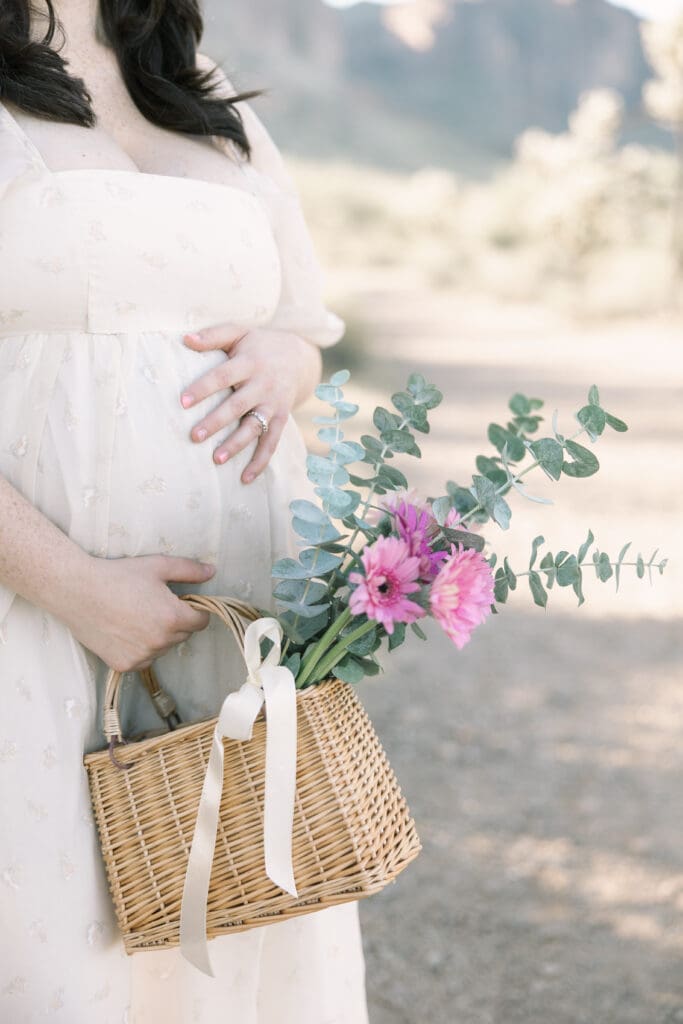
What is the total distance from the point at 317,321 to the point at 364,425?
6752 millimetres

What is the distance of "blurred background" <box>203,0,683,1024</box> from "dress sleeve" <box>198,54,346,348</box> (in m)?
0.18

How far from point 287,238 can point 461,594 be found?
0.81 m

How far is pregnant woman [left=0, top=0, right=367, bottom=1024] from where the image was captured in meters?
1.39

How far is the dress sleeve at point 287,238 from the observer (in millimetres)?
1789

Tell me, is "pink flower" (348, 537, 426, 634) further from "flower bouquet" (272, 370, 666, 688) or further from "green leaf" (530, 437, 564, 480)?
"green leaf" (530, 437, 564, 480)

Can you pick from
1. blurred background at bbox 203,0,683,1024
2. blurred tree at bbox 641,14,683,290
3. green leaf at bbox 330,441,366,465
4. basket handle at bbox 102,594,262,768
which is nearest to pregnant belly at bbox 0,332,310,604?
basket handle at bbox 102,594,262,768

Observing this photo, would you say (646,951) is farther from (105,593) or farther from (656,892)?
(105,593)

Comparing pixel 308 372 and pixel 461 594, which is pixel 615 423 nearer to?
pixel 461 594

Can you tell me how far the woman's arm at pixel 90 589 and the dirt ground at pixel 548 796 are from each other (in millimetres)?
1733

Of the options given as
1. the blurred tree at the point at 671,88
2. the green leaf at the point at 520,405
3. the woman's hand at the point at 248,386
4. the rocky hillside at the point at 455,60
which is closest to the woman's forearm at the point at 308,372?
the woman's hand at the point at 248,386

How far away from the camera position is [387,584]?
1.27m

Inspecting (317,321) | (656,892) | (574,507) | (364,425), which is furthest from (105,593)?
(364,425)

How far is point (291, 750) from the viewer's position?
4.17 feet

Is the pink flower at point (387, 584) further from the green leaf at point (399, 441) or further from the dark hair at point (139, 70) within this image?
the dark hair at point (139, 70)
